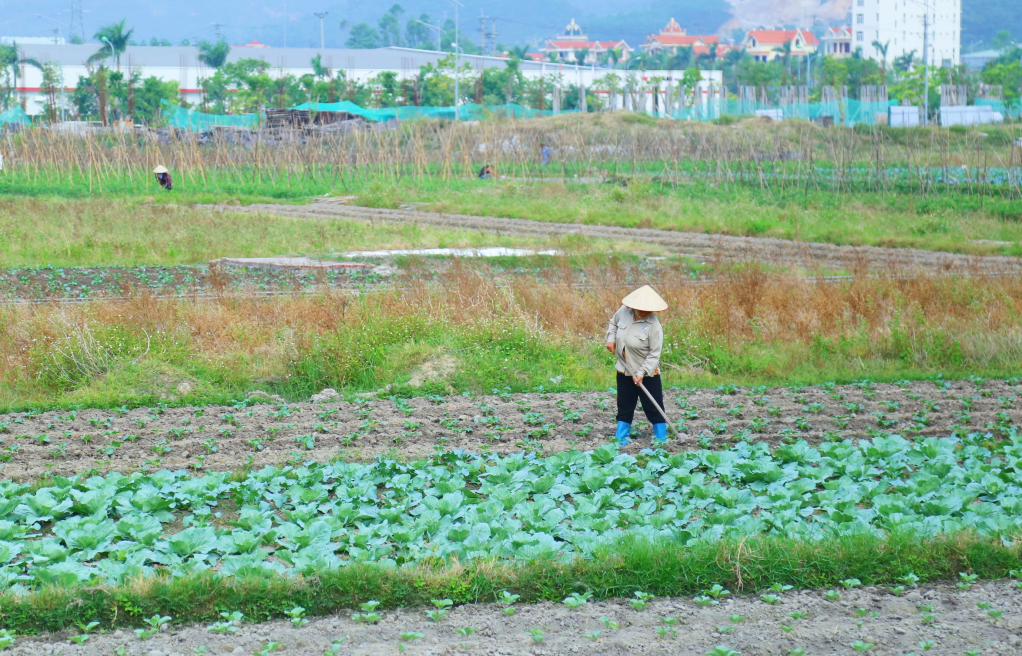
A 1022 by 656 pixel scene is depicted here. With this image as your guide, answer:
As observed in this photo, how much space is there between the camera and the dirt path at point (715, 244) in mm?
16797

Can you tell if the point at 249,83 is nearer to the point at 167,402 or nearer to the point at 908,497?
the point at 167,402

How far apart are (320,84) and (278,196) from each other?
34.5 meters

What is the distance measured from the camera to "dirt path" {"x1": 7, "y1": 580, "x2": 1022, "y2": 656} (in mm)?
4719

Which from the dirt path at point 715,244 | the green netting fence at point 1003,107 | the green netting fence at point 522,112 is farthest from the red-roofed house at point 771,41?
the dirt path at point 715,244

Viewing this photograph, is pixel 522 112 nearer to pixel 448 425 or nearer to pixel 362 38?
pixel 448 425

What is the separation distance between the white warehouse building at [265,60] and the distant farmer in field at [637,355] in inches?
2497

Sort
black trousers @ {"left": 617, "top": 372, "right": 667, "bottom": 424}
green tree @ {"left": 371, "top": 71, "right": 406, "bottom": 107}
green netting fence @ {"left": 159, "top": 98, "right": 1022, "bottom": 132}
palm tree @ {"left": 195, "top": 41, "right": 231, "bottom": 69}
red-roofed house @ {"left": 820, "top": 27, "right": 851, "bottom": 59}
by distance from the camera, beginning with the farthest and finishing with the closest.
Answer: red-roofed house @ {"left": 820, "top": 27, "right": 851, "bottom": 59} → palm tree @ {"left": 195, "top": 41, "right": 231, "bottom": 69} → green tree @ {"left": 371, "top": 71, "right": 406, "bottom": 107} → green netting fence @ {"left": 159, "top": 98, "right": 1022, "bottom": 132} → black trousers @ {"left": 617, "top": 372, "right": 667, "bottom": 424}

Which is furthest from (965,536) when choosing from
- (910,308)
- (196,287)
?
(196,287)

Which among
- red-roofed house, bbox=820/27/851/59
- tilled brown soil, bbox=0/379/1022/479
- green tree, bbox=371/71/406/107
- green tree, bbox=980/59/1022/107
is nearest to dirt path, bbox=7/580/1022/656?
tilled brown soil, bbox=0/379/1022/479

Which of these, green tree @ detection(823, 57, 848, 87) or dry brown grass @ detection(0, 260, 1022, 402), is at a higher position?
green tree @ detection(823, 57, 848, 87)

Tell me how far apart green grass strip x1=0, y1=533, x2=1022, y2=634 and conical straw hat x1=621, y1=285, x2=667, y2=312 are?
2.51m

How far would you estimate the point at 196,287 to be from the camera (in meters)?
14.3

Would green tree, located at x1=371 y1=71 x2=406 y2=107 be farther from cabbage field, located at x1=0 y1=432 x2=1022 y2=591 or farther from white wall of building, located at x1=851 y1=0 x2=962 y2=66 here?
white wall of building, located at x1=851 y1=0 x2=962 y2=66

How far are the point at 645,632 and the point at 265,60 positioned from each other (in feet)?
273
